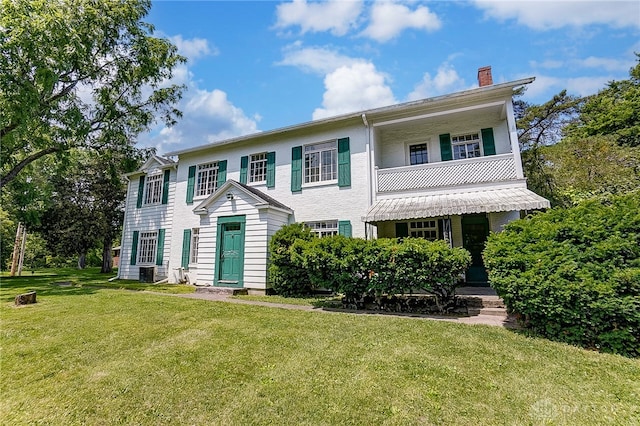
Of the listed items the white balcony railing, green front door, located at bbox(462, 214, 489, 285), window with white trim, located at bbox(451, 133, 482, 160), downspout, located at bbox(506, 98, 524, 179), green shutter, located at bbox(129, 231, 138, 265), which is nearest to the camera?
downspout, located at bbox(506, 98, 524, 179)

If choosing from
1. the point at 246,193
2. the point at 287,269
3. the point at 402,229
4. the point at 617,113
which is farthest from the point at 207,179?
the point at 617,113

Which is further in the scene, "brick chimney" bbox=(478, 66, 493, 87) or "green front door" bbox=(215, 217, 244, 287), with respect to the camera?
"brick chimney" bbox=(478, 66, 493, 87)

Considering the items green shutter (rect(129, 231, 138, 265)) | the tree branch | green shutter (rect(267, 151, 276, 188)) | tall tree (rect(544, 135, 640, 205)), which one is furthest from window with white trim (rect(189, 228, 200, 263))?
tall tree (rect(544, 135, 640, 205))

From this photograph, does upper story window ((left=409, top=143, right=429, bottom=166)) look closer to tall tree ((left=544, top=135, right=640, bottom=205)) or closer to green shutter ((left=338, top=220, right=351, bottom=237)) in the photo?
green shutter ((left=338, top=220, right=351, bottom=237))

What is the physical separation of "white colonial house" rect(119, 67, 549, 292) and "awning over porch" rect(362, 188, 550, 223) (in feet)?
0.11

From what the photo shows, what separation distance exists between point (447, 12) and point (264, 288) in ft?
35.0

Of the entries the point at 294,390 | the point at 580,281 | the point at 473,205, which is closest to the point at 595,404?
the point at 580,281

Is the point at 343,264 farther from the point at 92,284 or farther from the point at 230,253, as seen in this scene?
the point at 92,284

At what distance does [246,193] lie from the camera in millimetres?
11844

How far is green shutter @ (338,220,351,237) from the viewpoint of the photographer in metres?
11.5

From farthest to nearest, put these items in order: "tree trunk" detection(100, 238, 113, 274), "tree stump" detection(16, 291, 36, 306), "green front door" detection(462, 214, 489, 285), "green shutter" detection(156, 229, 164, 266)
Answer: "tree trunk" detection(100, 238, 113, 274)
"green shutter" detection(156, 229, 164, 266)
"green front door" detection(462, 214, 489, 285)
"tree stump" detection(16, 291, 36, 306)

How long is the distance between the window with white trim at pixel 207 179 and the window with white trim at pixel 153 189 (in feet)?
11.3

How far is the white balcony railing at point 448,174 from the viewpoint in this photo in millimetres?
10039

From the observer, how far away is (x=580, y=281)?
4.95 m
